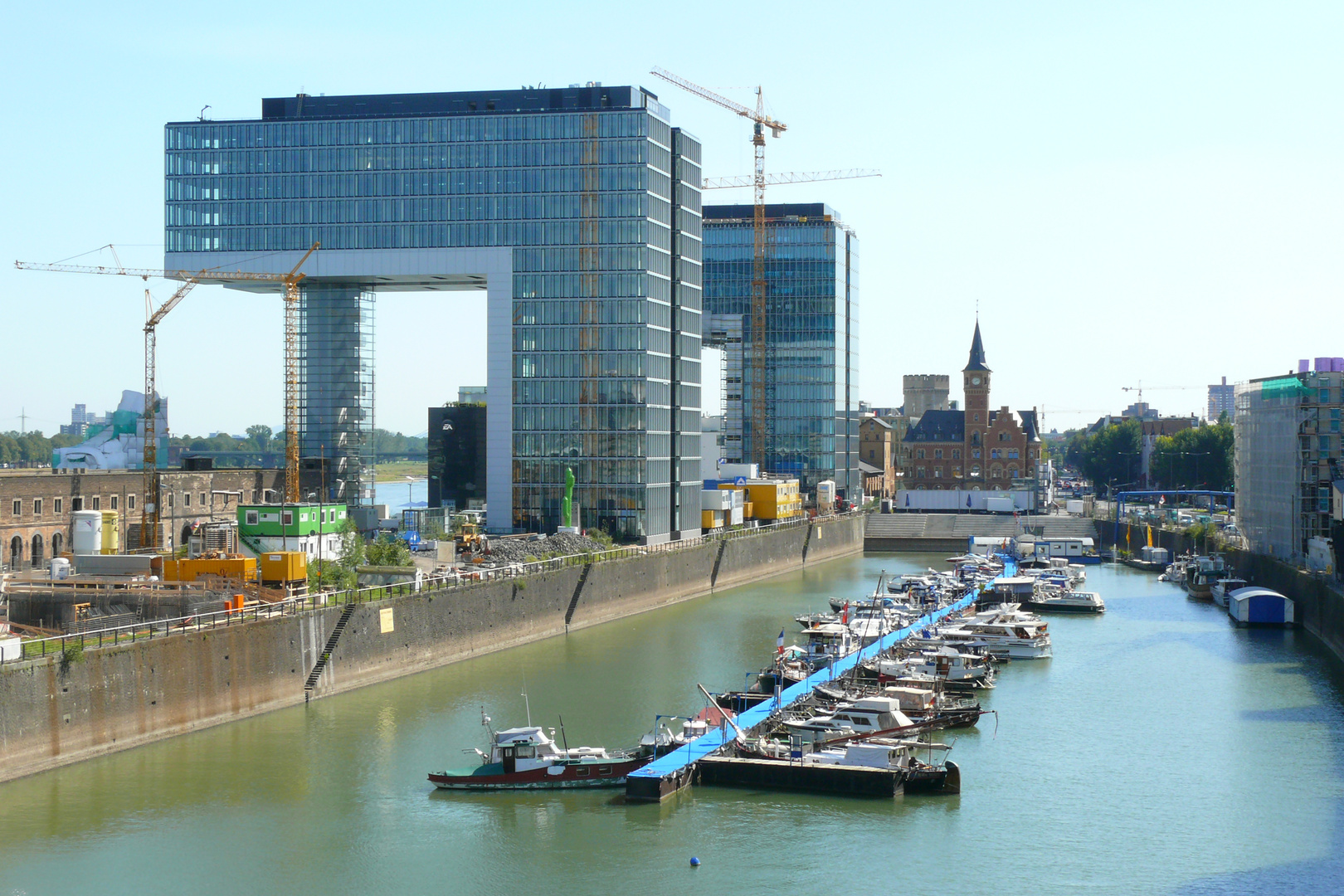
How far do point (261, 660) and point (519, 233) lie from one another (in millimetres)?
71733

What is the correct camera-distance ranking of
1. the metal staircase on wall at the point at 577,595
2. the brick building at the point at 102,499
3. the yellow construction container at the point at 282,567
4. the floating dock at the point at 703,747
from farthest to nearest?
the metal staircase on wall at the point at 577,595
the brick building at the point at 102,499
the yellow construction container at the point at 282,567
the floating dock at the point at 703,747

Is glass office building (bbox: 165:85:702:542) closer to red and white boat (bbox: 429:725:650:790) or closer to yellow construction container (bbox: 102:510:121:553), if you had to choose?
yellow construction container (bbox: 102:510:121:553)

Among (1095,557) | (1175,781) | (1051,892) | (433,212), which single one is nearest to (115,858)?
(1051,892)

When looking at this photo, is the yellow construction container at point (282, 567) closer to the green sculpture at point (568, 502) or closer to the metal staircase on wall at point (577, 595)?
the metal staircase on wall at point (577, 595)

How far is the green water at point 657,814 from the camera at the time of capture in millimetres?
44531

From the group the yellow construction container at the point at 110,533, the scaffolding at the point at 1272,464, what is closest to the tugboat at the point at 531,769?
the yellow construction container at the point at 110,533

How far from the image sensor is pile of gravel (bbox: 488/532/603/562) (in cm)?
10100

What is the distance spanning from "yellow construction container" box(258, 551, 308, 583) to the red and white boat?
23107mm

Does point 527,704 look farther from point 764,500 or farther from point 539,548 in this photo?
point 764,500

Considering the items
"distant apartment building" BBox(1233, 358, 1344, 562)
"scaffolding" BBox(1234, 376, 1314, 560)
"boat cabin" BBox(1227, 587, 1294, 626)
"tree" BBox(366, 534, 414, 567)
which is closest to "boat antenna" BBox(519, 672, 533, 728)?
"tree" BBox(366, 534, 414, 567)

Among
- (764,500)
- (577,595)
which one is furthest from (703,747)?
(764,500)

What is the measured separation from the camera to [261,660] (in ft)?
211

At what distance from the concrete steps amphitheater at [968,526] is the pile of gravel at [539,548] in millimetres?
78815

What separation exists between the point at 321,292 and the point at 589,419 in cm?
3105
